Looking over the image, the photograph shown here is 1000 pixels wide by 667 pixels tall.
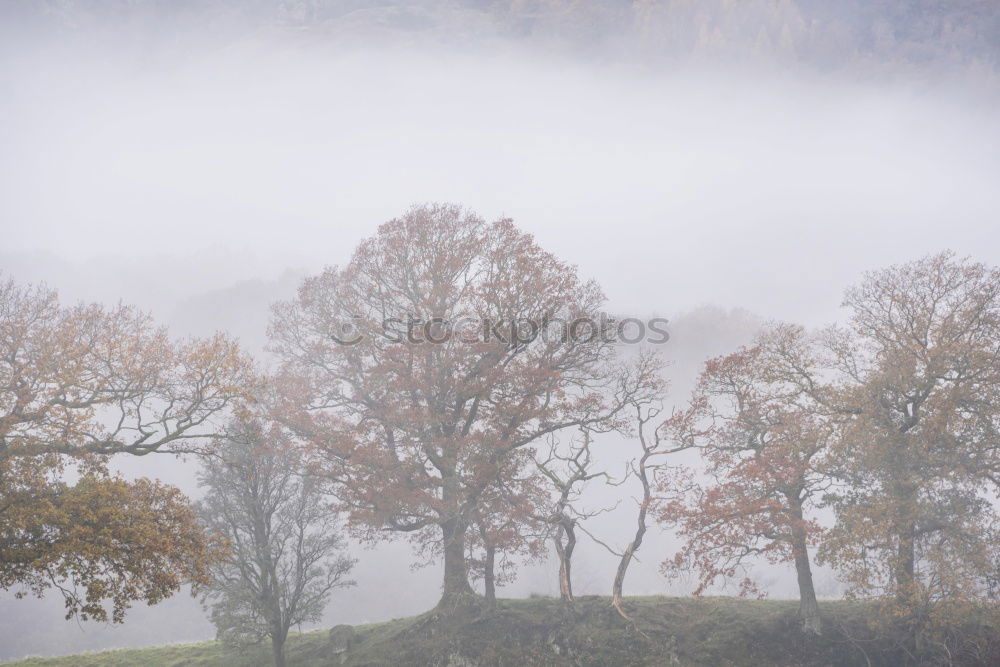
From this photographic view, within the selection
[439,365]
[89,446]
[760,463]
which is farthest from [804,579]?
[89,446]

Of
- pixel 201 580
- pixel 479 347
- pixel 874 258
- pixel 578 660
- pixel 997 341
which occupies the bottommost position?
pixel 578 660

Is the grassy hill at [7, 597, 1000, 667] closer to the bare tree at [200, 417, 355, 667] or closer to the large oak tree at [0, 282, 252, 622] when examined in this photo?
the bare tree at [200, 417, 355, 667]

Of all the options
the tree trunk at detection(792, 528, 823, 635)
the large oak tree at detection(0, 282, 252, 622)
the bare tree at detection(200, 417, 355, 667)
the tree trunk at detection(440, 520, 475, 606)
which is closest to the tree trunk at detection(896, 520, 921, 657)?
the tree trunk at detection(792, 528, 823, 635)

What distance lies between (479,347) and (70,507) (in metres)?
11.8

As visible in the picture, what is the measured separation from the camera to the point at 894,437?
1492 centimetres

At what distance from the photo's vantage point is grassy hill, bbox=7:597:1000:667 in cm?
1603

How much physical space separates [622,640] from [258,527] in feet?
43.3

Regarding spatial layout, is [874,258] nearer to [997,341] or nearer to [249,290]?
[997,341]

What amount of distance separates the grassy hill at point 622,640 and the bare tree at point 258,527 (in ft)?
9.50

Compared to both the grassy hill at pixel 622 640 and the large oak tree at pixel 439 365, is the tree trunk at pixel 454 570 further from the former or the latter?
the grassy hill at pixel 622 640

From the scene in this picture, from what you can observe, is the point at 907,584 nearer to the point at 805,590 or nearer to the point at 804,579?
the point at 804,579

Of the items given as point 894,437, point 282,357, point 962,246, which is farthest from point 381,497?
point 962,246

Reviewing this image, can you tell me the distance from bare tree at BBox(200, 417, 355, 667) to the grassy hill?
2895 millimetres

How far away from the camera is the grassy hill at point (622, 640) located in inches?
631
